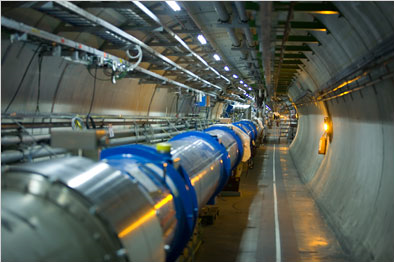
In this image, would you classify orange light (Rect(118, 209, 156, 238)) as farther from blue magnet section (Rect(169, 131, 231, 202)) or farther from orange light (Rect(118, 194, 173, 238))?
blue magnet section (Rect(169, 131, 231, 202))

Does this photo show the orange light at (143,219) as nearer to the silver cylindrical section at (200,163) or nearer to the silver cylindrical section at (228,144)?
the silver cylindrical section at (200,163)

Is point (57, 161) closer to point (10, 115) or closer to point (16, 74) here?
point (10, 115)

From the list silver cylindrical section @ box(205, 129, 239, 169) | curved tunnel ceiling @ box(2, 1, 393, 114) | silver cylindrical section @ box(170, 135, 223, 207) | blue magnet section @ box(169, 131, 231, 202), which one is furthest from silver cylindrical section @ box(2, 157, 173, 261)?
silver cylindrical section @ box(205, 129, 239, 169)

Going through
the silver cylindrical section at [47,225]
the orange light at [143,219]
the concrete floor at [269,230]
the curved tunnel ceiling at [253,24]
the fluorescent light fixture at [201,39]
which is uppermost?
the fluorescent light fixture at [201,39]

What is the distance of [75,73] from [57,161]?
7.21 meters

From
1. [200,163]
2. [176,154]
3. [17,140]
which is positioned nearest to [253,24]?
[200,163]

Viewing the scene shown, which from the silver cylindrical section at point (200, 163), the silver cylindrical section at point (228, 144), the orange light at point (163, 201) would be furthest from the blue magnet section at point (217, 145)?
the orange light at point (163, 201)

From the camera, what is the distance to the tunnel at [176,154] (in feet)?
7.89

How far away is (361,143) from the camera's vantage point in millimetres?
7547

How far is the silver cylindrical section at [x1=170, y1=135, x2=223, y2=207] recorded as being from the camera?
4.81 metres

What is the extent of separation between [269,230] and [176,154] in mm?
4091

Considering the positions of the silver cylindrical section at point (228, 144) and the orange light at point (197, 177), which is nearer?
the orange light at point (197, 177)

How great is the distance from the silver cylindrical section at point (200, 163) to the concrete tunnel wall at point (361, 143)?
2454 mm

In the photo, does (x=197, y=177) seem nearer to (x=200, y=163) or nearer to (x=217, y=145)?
(x=200, y=163)
